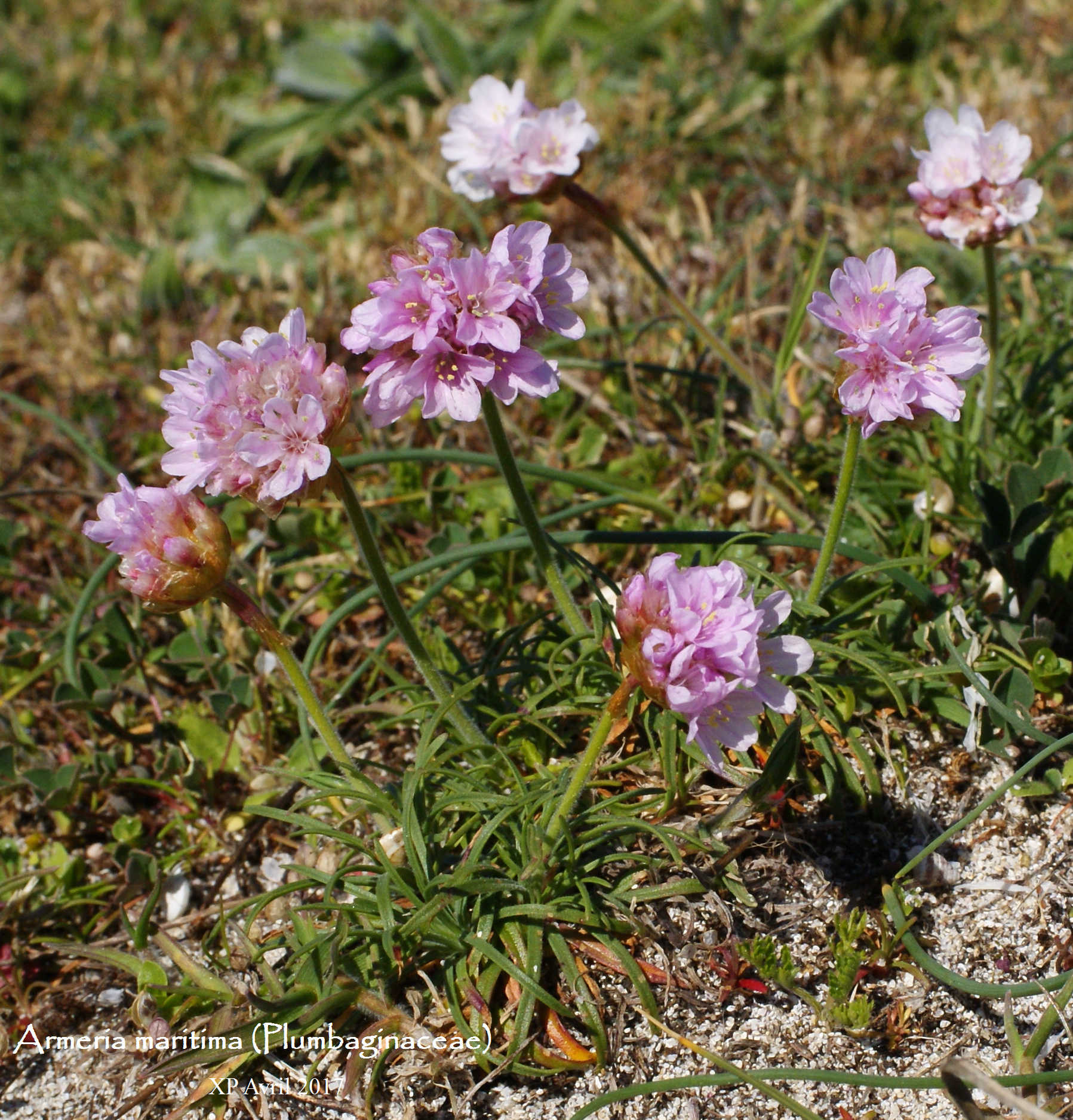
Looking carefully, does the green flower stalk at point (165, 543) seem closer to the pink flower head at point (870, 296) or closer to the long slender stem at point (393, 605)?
the long slender stem at point (393, 605)

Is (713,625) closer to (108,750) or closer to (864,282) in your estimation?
(864,282)

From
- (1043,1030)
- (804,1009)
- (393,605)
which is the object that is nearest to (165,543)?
(393,605)

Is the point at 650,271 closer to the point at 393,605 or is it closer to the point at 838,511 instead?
the point at 838,511

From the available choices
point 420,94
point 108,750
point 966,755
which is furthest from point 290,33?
point 966,755

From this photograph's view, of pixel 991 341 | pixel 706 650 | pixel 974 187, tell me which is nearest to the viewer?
pixel 706 650

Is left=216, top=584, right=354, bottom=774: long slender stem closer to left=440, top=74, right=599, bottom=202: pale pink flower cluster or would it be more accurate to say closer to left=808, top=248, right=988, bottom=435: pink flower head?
left=808, top=248, right=988, bottom=435: pink flower head

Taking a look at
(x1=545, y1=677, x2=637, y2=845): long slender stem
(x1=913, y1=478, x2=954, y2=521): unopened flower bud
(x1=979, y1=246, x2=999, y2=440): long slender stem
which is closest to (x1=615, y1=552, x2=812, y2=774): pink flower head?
(x1=545, y1=677, x2=637, y2=845): long slender stem
